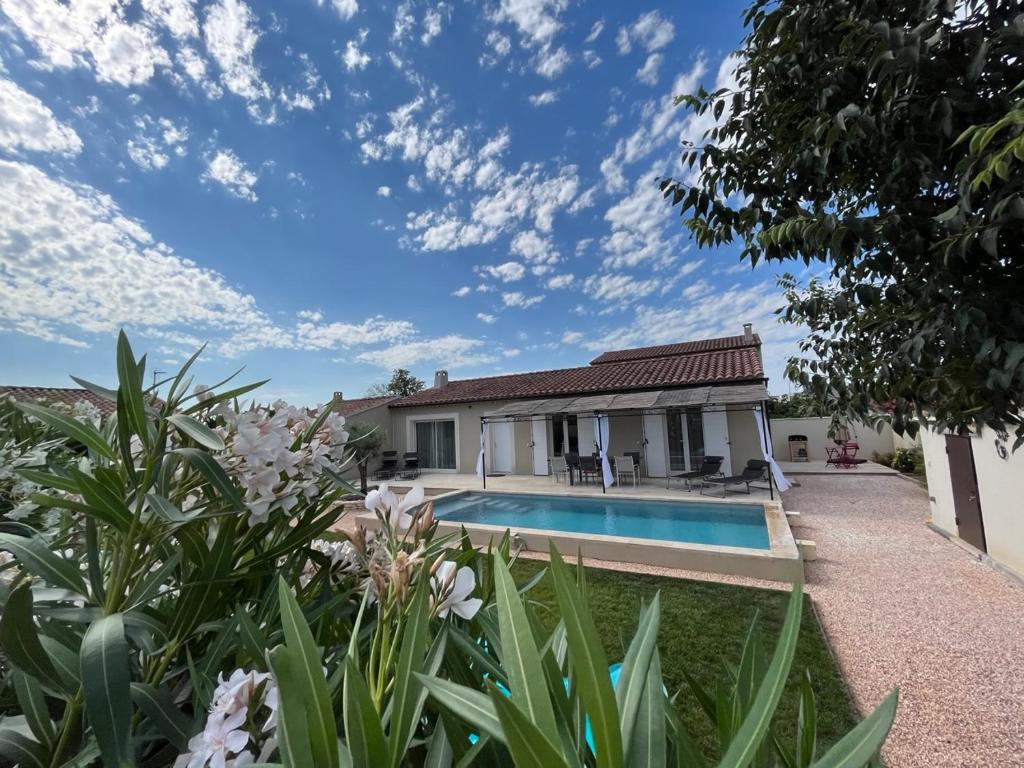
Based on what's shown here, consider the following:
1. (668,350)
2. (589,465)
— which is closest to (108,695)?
(589,465)

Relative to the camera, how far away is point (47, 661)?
76cm

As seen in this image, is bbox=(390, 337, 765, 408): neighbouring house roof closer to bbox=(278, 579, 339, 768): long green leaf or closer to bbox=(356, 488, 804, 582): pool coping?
bbox=(356, 488, 804, 582): pool coping

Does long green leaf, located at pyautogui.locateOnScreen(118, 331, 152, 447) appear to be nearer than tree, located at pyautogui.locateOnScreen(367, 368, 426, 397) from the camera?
Yes

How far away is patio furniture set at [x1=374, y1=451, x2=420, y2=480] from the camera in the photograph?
1955 cm

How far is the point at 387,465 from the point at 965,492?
1964 centimetres

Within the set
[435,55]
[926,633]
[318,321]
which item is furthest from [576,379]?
[926,633]

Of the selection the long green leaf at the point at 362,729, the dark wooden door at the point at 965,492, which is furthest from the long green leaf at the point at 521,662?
the dark wooden door at the point at 965,492

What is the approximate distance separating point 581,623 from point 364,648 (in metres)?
0.71

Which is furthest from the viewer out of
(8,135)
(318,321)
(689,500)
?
(318,321)

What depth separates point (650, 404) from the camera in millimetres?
13539

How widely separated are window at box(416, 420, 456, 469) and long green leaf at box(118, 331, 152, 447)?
20.2m

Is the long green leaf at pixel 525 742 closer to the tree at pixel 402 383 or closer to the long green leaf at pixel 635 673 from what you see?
the long green leaf at pixel 635 673

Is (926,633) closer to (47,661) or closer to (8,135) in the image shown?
(47,661)

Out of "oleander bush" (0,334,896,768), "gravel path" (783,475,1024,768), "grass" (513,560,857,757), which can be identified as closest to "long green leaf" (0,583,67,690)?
"oleander bush" (0,334,896,768)
